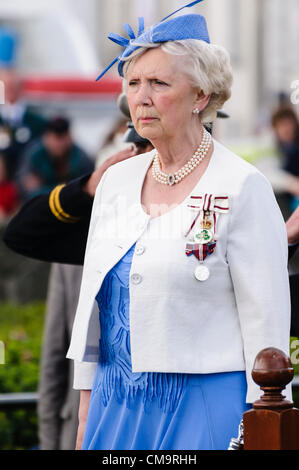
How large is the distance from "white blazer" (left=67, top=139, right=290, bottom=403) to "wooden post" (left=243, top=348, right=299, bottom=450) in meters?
0.45

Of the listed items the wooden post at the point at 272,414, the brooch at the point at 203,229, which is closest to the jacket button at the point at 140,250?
the brooch at the point at 203,229

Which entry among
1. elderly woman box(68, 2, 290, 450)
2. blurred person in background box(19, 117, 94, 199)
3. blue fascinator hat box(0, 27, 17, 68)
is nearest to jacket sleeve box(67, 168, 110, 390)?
elderly woman box(68, 2, 290, 450)

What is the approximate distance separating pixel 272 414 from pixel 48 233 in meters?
1.57

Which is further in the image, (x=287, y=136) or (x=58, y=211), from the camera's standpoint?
(x=287, y=136)

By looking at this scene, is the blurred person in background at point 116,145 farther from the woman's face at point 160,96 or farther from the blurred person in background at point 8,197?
the blurred person in background at point 8,197

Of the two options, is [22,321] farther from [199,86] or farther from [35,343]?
[199,86]

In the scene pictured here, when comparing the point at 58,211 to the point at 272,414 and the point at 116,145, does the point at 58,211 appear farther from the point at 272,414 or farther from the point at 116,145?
the point at 272,414

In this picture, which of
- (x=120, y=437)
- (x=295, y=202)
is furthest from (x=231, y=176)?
Answer: (x=295, y=202)

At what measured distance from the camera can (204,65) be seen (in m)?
3.49

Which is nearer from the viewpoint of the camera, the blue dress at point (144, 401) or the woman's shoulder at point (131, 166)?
the blue dress at point (144, 401)

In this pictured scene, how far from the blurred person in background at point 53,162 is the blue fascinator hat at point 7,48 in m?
1.80

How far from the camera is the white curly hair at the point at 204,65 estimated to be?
11.4 feet

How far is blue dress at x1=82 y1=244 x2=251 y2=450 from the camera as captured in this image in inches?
132

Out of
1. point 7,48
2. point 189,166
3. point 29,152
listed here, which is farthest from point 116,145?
point 7,48
